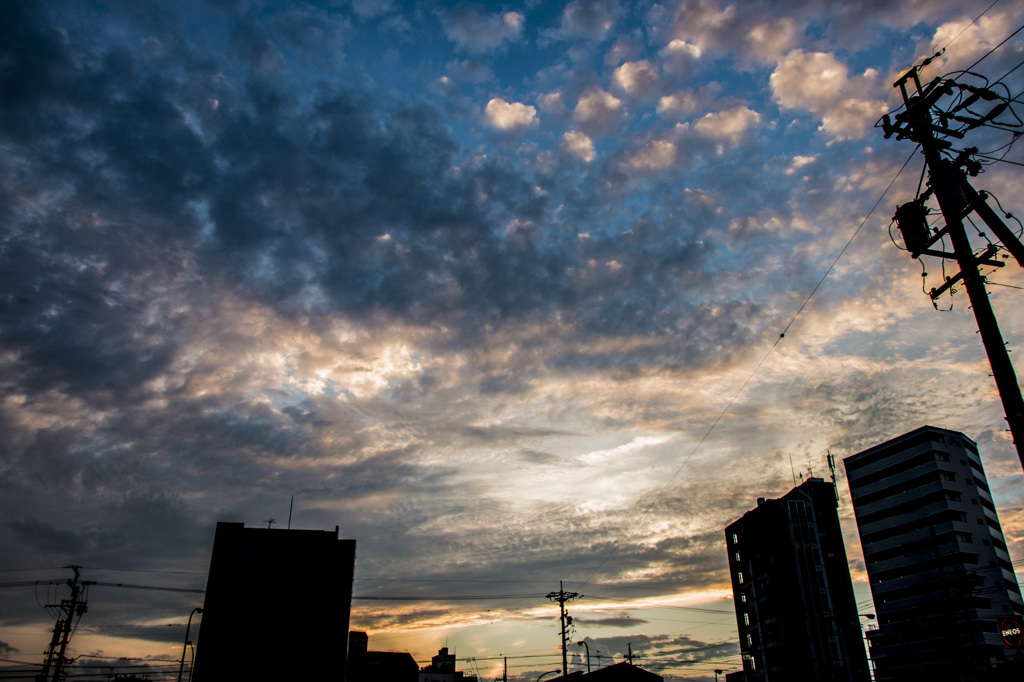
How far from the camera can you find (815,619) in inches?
3718

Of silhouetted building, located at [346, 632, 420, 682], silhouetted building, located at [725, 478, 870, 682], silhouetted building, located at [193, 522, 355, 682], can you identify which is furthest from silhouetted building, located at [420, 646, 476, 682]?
silhouetted building, located at [193, 522, 355, 682]

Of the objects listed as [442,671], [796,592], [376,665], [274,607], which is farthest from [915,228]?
[442,671]

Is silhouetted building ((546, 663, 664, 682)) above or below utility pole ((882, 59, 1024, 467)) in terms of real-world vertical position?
below

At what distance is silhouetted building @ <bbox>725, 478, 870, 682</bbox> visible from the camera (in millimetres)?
91562

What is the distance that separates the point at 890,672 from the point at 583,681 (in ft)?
246

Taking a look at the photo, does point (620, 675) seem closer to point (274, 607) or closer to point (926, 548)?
point (274, 607)

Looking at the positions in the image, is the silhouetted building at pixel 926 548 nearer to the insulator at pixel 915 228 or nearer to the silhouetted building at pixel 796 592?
the silhouetted building at pixel 796 592

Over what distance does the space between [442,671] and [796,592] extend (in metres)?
69.4

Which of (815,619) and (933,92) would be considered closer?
(933,92)

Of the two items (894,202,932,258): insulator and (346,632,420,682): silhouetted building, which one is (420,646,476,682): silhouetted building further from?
(894,202,932,258): insulator

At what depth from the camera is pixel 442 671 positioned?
12094 cm

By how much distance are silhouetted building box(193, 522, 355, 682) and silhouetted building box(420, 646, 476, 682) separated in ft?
246

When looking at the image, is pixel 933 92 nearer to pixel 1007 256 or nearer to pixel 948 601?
pixel 1007 256

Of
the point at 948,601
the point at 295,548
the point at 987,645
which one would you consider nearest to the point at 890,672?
the point at 987,645
